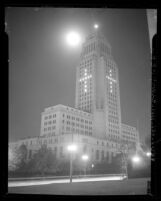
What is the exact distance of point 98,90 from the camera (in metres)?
47.1

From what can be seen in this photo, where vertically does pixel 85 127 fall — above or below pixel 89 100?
below

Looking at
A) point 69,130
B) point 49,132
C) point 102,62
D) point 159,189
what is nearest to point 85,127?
point 69,130

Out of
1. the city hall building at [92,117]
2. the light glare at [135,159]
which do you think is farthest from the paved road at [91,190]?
the city hall building at [92,117]

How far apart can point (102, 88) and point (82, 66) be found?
→ 6.13 m

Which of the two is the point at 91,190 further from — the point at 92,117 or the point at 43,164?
the point at 92,117

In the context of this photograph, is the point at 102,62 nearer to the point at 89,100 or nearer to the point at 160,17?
the point at 89,100

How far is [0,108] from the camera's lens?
3219 mm

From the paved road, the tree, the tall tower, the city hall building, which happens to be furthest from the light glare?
the tall tower

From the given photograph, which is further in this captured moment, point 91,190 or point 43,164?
point 43,164

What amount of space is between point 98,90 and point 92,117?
5.95 m

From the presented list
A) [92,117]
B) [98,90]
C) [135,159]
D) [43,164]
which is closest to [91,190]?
[135,159]

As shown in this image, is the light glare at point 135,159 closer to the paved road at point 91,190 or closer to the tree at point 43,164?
the paved road at point 91,190

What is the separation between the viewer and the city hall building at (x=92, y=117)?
3709cm

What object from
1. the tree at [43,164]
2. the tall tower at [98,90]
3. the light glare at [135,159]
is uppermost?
the tall tower at [98,90]
